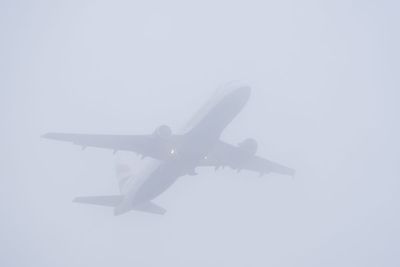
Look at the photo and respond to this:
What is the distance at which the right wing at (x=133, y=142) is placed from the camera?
127 ft

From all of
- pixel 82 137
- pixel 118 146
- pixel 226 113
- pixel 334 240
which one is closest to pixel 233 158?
pixel 226 113

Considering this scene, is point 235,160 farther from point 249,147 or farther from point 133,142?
point 133,142

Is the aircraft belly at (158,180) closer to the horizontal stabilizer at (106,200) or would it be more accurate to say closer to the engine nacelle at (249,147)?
the horizontal stabilizer at (106,200)

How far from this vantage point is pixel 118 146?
1592 inches

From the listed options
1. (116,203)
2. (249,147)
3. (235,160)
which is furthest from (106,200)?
(249,147)

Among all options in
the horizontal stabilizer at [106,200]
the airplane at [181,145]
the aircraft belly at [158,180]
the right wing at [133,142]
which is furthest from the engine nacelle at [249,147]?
the horizontal stabilizer at [106,200]

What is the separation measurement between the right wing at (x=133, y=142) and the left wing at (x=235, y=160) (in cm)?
542

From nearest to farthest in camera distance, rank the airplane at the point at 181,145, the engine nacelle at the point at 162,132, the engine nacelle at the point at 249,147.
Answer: the engine nacelle at the point at 162,132 < the airplane at the point at 181,145 < the engine nacelle at the point at 249,147

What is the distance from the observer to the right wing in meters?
38.6

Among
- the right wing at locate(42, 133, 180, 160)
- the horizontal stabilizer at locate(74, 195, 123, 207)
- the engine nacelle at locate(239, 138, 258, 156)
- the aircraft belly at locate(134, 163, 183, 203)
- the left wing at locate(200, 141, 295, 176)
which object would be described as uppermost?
the engine nacelle at locate(239, 138, 258, 156)

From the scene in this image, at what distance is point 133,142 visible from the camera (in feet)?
131

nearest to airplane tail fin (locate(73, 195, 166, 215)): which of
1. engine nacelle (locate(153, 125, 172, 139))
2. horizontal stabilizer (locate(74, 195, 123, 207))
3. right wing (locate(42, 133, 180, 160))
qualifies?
horizontal stabilizer (locate(74, 195, 123, 207))

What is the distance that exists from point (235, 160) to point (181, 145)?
6841 mm

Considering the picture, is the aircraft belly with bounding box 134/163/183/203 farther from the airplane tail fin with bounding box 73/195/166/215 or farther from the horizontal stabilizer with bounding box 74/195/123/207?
the horizontal stabilizer with bounding box 74/195/123/207
